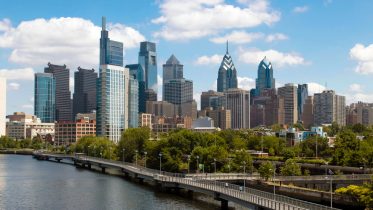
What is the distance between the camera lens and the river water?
90062 millimetres

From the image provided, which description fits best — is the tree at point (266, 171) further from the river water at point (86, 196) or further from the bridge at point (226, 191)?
the river water at point (86, 196)

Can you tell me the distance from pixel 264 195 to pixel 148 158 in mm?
67268

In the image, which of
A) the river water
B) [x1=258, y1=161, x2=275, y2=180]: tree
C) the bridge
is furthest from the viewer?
[x1=258, y1=161, x2=275, y2=180]: tree

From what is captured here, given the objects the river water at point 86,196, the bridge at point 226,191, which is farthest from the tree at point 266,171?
the river water at point 86,196

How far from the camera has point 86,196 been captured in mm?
102812

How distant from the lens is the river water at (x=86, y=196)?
90.1 meters

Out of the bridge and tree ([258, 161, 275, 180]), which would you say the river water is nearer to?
the bridge

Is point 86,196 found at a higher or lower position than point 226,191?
lower

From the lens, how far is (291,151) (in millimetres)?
149250

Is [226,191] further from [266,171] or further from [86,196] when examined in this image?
[86,196]

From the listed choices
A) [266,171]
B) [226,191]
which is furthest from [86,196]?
[266,171]

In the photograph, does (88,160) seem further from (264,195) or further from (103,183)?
(264,195)

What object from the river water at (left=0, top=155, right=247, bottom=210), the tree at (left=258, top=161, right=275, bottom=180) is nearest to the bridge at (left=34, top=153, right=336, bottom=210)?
the river water at (left=0, top=155, right=247, bottom=210)

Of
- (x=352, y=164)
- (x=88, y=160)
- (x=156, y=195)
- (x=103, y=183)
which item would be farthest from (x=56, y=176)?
(x=352, y=164)
